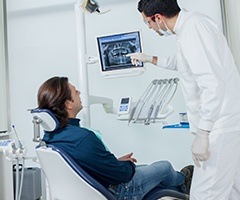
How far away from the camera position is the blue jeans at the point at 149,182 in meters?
1.56

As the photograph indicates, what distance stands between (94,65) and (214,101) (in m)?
1.82

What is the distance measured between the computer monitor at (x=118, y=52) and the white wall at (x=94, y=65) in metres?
0.82

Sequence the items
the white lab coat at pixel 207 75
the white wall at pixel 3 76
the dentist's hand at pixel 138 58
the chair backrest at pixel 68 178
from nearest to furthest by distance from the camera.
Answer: the white lab coat at pixel 207 75
the chair backrest at pixel 68 178
the dentist's hand at pixel 138 58
the white wall at pixel 3 76

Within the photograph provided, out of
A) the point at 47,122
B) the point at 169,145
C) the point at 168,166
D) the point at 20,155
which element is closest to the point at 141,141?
the point at 169,145

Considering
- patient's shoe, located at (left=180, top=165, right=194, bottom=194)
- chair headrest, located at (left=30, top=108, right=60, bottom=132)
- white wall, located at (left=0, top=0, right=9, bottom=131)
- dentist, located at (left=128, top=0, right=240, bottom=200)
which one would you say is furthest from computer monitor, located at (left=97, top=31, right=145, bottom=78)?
white wall, located at (left=0, top=0, right=9, bottom=131)

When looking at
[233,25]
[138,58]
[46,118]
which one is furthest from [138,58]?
[233,25]

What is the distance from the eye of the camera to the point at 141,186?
5.17 feet

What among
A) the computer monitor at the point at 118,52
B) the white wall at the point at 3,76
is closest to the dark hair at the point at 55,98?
the computer monitor at the point at 118,52

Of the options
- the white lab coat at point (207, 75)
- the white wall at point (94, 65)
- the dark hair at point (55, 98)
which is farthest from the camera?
the white wall at point (94, 65)

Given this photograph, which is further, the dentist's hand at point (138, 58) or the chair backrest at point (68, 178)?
the dentist's hand at point (138, 58)

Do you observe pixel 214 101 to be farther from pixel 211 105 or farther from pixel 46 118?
pixel 46 118

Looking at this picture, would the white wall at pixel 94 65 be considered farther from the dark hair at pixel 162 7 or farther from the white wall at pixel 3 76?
the dark hair at pixel 162 7

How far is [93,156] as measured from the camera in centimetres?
143

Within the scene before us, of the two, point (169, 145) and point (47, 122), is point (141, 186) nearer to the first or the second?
point (47, 122)
